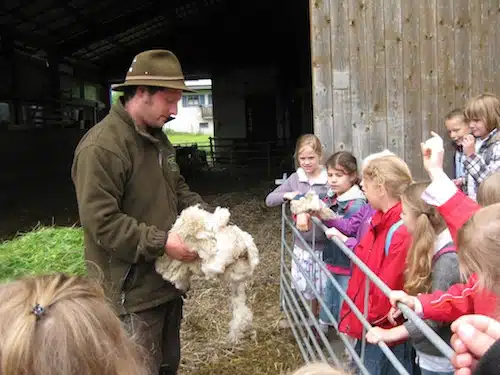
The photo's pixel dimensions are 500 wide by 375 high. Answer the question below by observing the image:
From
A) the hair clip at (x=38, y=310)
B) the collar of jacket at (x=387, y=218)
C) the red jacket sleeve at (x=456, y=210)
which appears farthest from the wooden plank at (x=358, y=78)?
the hair clip at (x=38, y=310)

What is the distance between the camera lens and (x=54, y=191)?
12.8m

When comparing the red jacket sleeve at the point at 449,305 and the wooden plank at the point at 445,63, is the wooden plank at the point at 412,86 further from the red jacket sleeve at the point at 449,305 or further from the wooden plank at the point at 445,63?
the red jacket sleeve at the point at 449,305

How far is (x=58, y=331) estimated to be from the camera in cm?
101

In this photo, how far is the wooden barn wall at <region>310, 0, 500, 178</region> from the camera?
14.1ft

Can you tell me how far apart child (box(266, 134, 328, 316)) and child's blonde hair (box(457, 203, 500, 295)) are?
2197 millimetres

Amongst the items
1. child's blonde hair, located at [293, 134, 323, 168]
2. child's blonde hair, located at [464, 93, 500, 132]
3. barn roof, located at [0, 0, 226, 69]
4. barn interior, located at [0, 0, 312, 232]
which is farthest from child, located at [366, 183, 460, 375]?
barn roof, located at [0, 0, 226, 69]

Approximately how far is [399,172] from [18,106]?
1395 centimetres

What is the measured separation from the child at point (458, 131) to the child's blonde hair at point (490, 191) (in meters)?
1.90

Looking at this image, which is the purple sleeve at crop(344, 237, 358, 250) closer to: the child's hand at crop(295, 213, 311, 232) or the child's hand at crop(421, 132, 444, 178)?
the child's hand at crop(295, 213, 311, 232)

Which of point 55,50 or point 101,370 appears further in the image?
point 55,50

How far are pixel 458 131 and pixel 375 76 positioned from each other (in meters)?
0.81

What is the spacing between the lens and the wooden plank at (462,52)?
4.32 m

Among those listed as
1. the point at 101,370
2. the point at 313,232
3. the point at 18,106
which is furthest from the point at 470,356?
the point at 18,106

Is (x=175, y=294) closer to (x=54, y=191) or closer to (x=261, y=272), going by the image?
(x=261, y=272)
